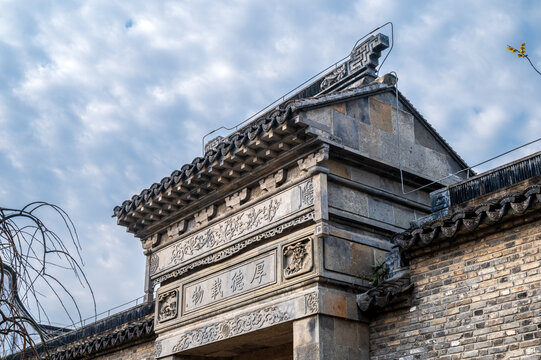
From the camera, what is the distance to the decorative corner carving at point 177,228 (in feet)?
41.3

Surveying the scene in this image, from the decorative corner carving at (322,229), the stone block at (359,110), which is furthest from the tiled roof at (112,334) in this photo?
the stone block at (359,110)

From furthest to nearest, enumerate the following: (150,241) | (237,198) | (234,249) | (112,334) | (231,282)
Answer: (112,334), (150,241), (237,198), (234,249), (231,282)

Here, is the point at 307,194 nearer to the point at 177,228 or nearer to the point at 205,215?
the point at 205,215

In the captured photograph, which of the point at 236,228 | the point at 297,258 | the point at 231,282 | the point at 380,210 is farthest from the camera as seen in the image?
the point at 236,228

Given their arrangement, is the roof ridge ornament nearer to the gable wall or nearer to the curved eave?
the curved eave

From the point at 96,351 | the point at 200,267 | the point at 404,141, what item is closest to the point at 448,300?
the point at 404,141

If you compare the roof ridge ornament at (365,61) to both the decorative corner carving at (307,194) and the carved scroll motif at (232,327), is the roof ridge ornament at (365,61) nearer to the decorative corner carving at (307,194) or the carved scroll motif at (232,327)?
the decorative corner carving at (307,194)

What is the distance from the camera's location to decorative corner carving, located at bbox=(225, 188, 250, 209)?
11.2m

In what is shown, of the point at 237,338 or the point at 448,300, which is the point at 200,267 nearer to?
the point at 237,338

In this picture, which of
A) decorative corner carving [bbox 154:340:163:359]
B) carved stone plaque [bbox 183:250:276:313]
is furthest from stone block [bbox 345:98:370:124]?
decorative corner carving [bbox 154:340:163:359]

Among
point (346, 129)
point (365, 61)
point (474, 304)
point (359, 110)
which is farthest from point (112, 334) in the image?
point (474, 304)

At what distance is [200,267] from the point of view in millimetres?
11898

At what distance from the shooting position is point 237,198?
11359 millimetres

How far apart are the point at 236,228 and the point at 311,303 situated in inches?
94.6
